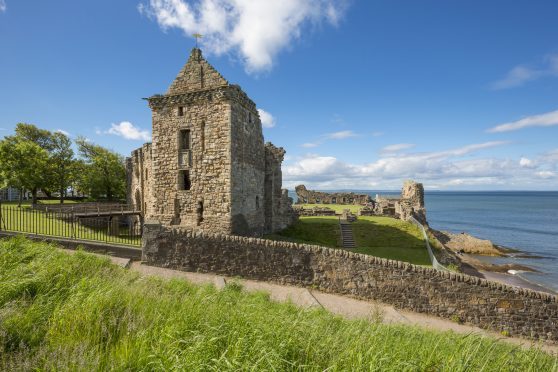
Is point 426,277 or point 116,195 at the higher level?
point 116,195

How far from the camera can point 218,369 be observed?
340cm

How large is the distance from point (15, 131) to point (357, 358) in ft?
208

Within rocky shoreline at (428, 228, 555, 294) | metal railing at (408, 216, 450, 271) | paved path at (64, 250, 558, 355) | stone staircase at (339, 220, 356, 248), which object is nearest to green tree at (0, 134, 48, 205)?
paved path at (64, 250, 558, 355)

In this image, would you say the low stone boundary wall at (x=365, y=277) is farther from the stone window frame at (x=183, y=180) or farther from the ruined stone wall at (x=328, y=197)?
the ruined stone wall at (x=328, y=197)

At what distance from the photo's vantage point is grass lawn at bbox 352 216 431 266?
19141mm

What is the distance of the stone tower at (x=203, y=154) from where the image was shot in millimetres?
17844

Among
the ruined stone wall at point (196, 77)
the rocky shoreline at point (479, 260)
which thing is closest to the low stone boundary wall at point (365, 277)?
the rocky shoreline at point (479, 260)

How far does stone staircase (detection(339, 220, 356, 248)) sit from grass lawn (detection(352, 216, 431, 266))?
359 millimetres

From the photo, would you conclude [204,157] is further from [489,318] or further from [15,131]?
[15,131]

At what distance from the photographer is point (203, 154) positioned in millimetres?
18375

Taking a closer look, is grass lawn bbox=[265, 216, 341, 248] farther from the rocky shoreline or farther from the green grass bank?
the rocky shoreline

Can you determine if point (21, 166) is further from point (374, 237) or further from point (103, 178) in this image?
point (374, 237)

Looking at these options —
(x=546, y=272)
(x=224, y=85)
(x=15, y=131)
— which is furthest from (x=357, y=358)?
(x=15, y=131)

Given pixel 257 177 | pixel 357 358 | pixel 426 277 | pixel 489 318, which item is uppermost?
pixel 257 177
